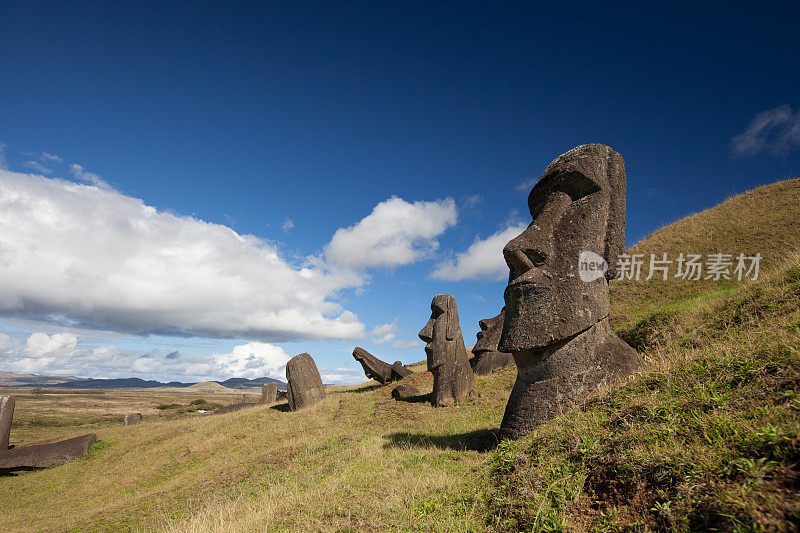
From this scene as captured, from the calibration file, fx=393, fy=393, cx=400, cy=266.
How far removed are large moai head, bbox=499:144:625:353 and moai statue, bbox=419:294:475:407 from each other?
7.11m

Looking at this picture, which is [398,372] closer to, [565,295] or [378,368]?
[378,368]

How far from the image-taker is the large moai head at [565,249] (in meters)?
6.21

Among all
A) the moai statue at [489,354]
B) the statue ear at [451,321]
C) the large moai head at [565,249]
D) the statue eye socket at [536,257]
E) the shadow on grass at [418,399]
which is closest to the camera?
the large moai head at [565,249]

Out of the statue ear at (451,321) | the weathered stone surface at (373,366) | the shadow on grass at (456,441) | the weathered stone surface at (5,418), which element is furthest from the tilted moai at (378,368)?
the weathered stone surface at (5,418)

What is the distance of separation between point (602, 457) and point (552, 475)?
50 centimetres

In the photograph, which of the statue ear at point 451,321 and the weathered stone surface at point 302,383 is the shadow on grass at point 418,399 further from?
the weathered stone surface at point 302,383

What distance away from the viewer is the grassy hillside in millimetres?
2748

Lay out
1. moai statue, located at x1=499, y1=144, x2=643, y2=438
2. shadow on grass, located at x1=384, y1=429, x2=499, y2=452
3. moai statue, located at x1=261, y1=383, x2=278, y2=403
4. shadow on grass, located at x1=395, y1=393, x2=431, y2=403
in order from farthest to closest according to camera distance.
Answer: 1. moai statue, located at x1=261, y1=383, x2=278, y2=403
2. shadow on grass, located at x1=395, y1=393, x2=431, y2=403
3. shadow on grass, located at x1=384, y1=429, x2=499, y2=452
4. moai statue, located at x1=499, y1=144, x2=643, y2=438

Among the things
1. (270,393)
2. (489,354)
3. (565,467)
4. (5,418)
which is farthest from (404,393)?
(5,418)

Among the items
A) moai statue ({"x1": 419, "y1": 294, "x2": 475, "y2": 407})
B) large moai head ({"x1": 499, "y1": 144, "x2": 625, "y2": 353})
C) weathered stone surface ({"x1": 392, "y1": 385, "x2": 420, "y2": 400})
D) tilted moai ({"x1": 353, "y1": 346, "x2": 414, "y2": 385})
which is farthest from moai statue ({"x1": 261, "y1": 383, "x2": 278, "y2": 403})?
large moai head ({"x1": 499, "y1": 144, "x2": 625, "y2": 353})

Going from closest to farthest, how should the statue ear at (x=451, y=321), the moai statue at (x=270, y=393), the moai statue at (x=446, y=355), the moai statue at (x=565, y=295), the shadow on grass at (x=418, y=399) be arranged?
the moai statue at (x=565, y=295) → the moai statue at (x=446, y=355) → the statue ear at (x=451, y=321) → the shadow on grass at (x=418, y=399) → the moai statue at (x=270, y=393)

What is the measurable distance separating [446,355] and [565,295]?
789 cm

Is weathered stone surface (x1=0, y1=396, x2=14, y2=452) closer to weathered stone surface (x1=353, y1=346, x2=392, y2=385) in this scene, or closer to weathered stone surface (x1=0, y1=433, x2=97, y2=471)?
weathered stone surface (x1=0, y1=433, x2=97, y2=471)

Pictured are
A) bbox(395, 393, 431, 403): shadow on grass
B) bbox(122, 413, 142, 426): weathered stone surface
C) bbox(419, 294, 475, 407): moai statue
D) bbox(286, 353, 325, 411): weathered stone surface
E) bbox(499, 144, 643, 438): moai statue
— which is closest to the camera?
bbox(499, 144, 643, 438): moai statue
